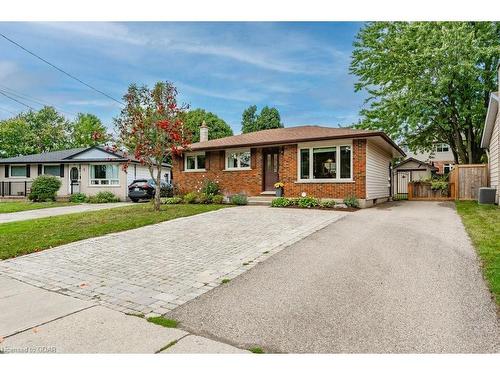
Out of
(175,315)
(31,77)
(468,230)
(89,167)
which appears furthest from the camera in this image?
(89,167)

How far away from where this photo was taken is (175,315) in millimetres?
3174

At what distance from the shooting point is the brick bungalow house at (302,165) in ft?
40.6

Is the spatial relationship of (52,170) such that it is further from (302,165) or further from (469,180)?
(469,180)

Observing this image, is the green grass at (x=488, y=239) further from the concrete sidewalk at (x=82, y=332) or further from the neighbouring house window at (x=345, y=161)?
the neighbouring house window at (x=345, y=161)

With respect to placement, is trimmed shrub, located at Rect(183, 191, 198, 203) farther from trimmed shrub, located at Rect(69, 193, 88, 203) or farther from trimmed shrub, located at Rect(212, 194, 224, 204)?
trimmed shrub, located at Rect(69, 193, 88, 203)

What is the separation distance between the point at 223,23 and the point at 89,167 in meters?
20.7

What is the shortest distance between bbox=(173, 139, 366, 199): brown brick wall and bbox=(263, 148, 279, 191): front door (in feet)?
1.08

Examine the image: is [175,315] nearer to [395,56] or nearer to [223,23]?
[223,23]

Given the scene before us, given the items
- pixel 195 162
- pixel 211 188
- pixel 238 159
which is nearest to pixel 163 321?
pixel 211 188

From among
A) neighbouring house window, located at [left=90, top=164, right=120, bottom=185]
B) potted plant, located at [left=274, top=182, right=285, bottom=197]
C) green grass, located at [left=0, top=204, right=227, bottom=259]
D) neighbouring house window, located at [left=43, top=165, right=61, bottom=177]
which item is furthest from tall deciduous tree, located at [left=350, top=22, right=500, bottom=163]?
neighbouring house window, located at [left=43, top=165, right=61, bottom=177]

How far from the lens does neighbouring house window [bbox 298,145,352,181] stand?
12617 millimetres

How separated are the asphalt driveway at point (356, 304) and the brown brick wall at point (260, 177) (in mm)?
6668

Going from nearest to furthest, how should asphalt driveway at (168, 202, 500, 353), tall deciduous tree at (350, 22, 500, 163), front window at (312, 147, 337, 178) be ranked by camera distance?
asphalt driveway at (168, 202, 500, 353) < front window at (312, 147, 337, 178) < tall deciduous tree at (350, 22, 500, 163)

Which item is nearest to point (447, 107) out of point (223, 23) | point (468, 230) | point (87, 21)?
point (468, 230)
